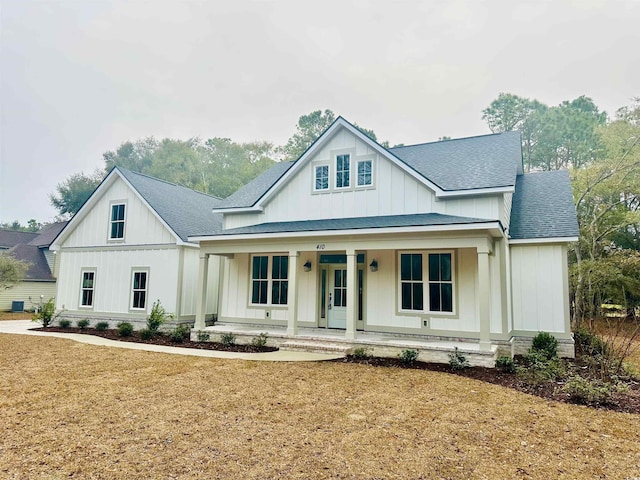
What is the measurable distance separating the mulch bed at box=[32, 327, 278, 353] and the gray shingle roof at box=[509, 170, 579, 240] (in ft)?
25.7

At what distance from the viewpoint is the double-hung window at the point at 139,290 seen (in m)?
14.3

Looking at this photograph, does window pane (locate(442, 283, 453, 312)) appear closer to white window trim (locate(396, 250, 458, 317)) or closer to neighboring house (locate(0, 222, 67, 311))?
white window trim (locate(396, 250, 458, 317))

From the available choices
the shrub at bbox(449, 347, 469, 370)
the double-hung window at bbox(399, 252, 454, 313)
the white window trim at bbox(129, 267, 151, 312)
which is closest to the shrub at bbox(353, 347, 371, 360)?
the shrub at bbox(449, 347, 469, 370)

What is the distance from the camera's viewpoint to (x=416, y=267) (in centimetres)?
1088

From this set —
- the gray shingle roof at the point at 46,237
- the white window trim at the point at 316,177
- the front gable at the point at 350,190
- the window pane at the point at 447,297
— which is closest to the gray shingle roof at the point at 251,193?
the front gable at the point at 350,190

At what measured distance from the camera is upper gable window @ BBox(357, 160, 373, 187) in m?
11.6

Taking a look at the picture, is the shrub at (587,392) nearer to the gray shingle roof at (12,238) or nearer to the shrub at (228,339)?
the shrub at (228,339)

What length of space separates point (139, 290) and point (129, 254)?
4.88 feet

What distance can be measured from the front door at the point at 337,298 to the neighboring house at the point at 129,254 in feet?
17.7

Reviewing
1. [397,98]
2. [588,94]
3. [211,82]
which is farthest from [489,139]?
[588,94]

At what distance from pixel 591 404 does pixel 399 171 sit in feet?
23.5

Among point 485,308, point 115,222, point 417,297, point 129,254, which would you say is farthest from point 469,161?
point 115,222

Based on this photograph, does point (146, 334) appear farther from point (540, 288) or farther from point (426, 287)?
point (540, 288)

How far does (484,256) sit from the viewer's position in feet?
29.0
